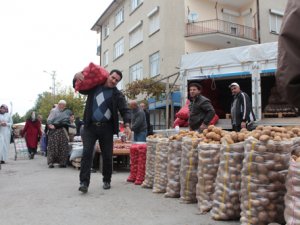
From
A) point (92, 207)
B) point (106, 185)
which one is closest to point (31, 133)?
point (106, 185)

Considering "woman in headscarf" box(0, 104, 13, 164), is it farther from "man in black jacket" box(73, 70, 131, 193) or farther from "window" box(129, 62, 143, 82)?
"window" box(129, 62, 143, 82)

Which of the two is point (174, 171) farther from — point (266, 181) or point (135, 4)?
point (135, 4)

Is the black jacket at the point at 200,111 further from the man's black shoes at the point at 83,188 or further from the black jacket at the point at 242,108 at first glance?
the man's black shoes at the point at 83,188

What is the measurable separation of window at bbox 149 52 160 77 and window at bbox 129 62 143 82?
71.1 inches

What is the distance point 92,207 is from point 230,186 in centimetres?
182

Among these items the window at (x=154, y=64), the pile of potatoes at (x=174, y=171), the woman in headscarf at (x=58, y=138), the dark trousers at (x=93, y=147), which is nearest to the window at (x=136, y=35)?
the window at (x=154, y=64)

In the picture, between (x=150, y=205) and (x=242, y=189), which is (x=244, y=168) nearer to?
(x=242, y=189)

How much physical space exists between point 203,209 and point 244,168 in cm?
97

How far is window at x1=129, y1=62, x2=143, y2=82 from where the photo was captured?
101ft

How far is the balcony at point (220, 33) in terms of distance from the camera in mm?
27203

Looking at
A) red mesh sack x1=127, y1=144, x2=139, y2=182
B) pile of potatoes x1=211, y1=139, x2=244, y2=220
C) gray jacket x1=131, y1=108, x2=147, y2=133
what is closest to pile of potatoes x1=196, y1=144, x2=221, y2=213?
pile of potatoes x1=211, y1=139, x2=244, y2=220

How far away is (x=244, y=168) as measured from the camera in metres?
3.98

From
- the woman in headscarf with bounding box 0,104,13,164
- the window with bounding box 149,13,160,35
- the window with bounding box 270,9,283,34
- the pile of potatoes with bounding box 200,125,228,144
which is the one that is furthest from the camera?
the window with bounding box 270,9,283,34

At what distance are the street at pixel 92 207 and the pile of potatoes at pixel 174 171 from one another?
165 millimetres
